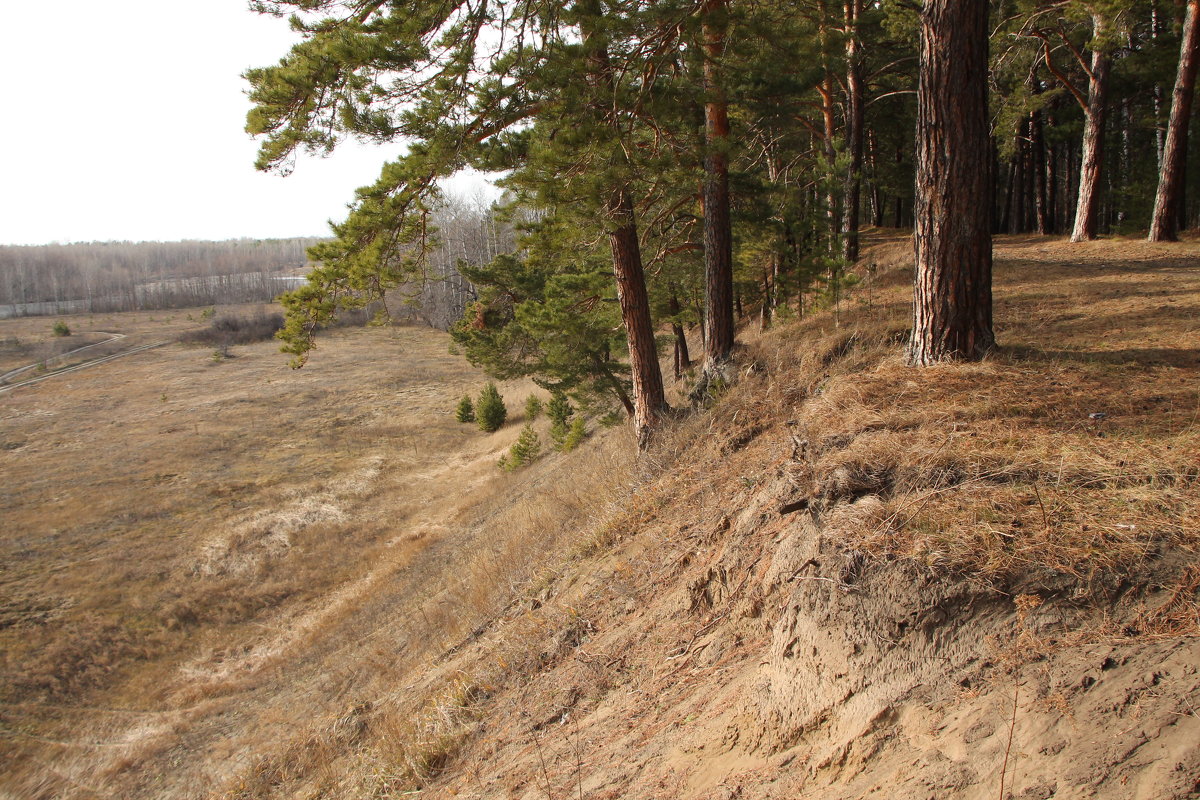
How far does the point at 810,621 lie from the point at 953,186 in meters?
3.83

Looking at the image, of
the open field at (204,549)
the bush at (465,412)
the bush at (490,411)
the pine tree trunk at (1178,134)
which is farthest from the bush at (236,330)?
the pine tree trunk at (1178,134)

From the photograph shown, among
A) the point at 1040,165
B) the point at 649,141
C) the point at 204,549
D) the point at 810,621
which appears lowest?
the point at 204,549

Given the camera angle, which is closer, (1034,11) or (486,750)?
(486,750)

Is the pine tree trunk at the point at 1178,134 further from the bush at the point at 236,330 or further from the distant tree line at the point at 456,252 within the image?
the bush at the point at 236,330

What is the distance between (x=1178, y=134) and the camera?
1180 cm

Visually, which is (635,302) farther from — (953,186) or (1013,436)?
(1013,436)

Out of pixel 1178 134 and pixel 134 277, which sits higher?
pixel 134 277

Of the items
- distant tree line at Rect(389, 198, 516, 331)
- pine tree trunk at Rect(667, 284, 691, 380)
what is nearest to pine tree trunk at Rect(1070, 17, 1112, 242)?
pine tree trunk at Rect(667, 284, 691, 380)

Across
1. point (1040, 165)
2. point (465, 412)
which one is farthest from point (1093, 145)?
point (465, 412)

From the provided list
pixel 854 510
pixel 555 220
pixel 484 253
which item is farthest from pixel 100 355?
pixel 854 510

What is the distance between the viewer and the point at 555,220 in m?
7.55

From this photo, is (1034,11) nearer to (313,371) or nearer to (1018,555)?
(1018,555)

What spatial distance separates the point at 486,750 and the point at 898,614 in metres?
3.12

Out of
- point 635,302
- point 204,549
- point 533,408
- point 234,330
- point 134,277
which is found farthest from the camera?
point 134,277
